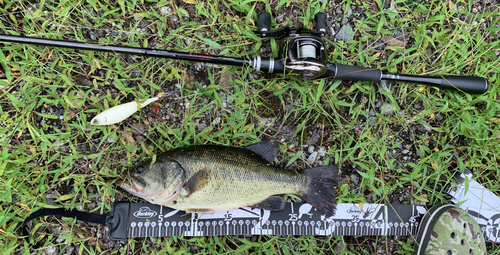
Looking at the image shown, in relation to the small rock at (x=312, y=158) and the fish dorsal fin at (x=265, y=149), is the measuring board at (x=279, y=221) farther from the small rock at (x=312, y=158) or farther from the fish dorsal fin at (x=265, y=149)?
the fish dorsal fin at (x=265, y=149)

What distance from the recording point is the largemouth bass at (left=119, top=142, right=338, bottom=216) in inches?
92.9

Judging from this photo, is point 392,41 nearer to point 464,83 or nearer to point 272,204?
point 464,83

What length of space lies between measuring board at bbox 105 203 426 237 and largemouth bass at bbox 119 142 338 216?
0.20m

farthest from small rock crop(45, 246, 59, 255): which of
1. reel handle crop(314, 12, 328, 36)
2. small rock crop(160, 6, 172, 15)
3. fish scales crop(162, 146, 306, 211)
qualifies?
reel handle crop(314, 12, 328, 36)

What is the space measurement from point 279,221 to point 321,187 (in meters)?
0.57

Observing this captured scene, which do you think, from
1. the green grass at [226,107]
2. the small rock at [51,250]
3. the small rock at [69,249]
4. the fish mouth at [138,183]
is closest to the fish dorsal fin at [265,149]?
the green grass at [226,107]

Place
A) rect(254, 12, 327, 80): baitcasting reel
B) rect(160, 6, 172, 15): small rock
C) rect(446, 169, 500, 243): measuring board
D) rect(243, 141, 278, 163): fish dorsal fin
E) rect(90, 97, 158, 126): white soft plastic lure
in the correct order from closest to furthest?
rect(254, 12, 327, 80): baitcasting reel → rect(90, 97, 158, 126): white soft plastic lure → rect(243, 141, 278, 163): fish dorsal fin → rect(160, 6, 172, 15): small rock → rect(446, 169, 500, 243): measuring board

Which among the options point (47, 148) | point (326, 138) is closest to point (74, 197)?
point (47, 148)

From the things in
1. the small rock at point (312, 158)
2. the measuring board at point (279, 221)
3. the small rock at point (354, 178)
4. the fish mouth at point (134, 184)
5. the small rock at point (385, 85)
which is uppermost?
the small rock at point (385, 85)

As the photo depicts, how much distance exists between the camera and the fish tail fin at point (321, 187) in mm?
2676

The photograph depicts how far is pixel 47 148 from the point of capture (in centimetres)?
266

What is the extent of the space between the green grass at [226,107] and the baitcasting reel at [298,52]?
0.24 m

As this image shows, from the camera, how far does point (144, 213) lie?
2.68 metres

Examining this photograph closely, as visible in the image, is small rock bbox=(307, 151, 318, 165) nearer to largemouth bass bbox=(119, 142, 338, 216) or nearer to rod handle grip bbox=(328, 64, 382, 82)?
largemouth bass bbox=(119, 142, 338, 216)
